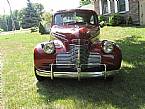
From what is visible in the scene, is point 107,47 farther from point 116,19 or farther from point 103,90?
point 116,19

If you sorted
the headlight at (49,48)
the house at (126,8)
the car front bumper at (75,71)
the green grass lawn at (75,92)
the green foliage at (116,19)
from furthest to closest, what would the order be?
the green foliage at (116,19) < the house at (126,8) < the headlight at (49,48) < the car front bumper at (75,71) < the green grass lawn at (75,92)

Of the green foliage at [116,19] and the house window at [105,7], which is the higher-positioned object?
the house window at [105,7]

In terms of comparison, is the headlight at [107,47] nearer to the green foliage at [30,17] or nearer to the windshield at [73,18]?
the windshield at [73,18]

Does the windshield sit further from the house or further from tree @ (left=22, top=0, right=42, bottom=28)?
tree @ (left=22, top=0, right=42, bottom=28)

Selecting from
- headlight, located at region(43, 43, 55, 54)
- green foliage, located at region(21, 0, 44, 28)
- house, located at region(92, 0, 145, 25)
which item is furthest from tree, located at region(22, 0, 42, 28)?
headlight, located at region(43, 43, 55, 54)

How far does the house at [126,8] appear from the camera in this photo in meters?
27.3

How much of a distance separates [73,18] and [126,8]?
20.4 metres

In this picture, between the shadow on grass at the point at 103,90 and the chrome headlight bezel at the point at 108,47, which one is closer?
the shadow on grass at the point at 103,90

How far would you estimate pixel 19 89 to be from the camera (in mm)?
7938

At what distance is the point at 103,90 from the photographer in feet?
24.8

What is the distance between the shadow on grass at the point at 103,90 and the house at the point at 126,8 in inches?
733

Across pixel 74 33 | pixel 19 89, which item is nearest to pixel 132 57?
pixel 74 33

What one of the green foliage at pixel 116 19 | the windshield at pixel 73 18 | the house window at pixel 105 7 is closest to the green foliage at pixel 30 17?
the house window at pixel 105 7

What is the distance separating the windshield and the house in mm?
18214
